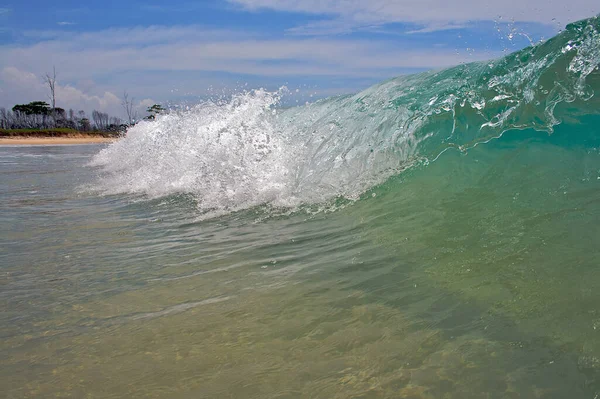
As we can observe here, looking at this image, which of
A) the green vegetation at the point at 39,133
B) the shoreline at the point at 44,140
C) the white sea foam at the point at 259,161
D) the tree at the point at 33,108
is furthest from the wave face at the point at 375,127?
the tree at the point at 33,108

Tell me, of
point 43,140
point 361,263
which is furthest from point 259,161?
point 43,140

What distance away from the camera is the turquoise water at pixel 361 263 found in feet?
6.26

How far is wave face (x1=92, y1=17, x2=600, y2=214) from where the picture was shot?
4.66 metres

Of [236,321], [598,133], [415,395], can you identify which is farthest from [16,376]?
[598,133]

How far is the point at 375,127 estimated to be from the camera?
6043 mm

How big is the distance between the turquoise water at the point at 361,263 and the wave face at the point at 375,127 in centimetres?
3

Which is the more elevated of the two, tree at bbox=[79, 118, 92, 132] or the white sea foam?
tree at bbox=[79, 118, 92, 132]

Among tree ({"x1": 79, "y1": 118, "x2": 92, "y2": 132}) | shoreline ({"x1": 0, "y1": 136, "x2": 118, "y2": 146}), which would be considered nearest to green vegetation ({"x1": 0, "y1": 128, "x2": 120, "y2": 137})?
shoreline ({"x1": 0, "y1": 136, "x2": 118, "y2": 146})

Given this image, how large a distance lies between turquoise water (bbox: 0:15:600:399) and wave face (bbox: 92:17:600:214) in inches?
1.2

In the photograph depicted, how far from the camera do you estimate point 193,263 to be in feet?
11.7

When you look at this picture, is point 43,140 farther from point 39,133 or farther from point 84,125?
point 84,125

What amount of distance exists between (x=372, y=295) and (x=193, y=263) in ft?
5.07

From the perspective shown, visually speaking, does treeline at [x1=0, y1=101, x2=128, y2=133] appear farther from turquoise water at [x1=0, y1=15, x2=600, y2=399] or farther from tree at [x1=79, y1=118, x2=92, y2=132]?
turquoise water at [x1=0, y1=15, x2=600, y2=399]

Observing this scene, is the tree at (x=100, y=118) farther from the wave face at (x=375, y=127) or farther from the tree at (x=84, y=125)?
the wave face at (x=375, y=127)
